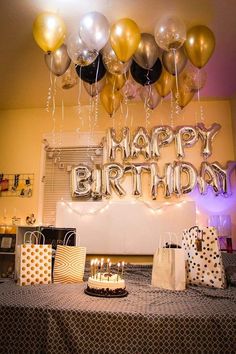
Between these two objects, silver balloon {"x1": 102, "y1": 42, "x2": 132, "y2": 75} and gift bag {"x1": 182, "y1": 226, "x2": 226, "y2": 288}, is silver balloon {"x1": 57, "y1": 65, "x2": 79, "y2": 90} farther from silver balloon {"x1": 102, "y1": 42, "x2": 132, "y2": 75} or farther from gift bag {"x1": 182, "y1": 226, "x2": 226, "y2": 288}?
gift bag {"x1": 182, "y1": 226, "x2": 226, "y2": 288}

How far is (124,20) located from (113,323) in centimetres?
216

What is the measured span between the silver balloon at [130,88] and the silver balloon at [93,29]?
90cm

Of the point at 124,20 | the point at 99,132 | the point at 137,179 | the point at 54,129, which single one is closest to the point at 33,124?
the point at 54,129

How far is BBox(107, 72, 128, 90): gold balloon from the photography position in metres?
2.91

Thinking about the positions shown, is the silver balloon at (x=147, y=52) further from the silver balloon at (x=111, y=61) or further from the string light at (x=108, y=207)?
the string light at (x=108, y=207)

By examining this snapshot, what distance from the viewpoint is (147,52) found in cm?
247

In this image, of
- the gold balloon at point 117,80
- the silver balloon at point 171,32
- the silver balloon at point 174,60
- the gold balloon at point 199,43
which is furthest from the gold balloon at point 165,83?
the silver balloon at point 171,32

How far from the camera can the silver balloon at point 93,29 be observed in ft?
7.22

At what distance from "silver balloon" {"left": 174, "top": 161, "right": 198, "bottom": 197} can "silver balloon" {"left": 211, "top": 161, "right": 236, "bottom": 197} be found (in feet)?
0.98

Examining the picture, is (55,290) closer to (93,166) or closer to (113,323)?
(113,323)

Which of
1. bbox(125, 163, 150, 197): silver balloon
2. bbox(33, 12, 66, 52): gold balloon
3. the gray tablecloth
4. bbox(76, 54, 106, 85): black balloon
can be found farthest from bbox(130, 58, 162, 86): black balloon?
the gray tablecloth

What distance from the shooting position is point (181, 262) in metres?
2.00

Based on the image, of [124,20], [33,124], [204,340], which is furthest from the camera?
[33,124]

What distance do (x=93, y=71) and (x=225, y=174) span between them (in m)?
2.11
